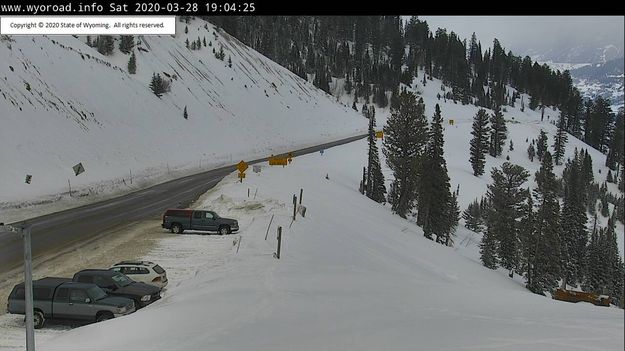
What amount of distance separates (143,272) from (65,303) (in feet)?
11.5

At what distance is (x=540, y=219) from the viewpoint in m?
47.2

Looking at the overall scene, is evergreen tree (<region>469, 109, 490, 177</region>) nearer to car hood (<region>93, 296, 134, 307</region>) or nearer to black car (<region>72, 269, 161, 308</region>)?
black car (<region>72, 269, 161, 308</region>)

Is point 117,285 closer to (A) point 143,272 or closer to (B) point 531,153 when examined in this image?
(A) point 143,272

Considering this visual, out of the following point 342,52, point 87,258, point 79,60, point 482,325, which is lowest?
point 87,258

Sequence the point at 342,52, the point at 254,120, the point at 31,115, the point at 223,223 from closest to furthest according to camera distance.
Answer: the point at 223,223 → the point at 31,115 → the point at 254,120 → the point at 342,52

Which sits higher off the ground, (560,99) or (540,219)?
(560,99)

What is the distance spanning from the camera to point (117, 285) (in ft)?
52.1

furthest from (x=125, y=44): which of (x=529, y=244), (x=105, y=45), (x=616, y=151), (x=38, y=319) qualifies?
(x=616, y=151)

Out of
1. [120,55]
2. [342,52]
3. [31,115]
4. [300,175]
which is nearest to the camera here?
[31,115]

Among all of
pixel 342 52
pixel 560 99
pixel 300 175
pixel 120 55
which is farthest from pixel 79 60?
pixel 560 99

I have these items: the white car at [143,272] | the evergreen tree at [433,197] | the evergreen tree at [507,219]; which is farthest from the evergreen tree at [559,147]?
the white car at [143,272]

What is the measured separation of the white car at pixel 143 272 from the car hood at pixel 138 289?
79cm

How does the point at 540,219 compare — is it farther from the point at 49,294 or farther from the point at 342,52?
the point at 342,52
